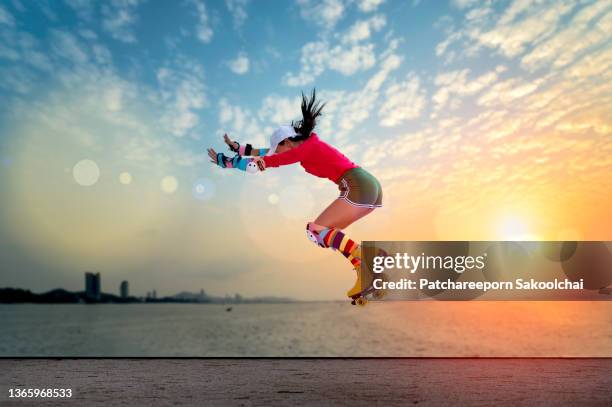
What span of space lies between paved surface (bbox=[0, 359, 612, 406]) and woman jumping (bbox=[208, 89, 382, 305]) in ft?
Result: 5.53

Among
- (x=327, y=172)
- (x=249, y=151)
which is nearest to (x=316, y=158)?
(x=327, y=172)

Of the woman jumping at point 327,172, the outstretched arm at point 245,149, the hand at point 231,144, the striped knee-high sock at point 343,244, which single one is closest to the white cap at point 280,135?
the woman jumping at point 327,172

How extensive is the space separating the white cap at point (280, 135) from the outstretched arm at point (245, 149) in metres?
0.25

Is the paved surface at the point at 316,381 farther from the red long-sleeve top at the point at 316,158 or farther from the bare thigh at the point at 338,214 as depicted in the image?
the red long-sleeve top at the point at 316,158

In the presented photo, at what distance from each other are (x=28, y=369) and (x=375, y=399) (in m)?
6.37

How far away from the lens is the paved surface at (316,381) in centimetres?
619

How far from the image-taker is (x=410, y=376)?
25.3 ft

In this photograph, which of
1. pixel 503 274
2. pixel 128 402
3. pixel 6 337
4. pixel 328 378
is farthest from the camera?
pixel 6 337

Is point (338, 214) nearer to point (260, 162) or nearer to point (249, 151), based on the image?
point (260, 162)

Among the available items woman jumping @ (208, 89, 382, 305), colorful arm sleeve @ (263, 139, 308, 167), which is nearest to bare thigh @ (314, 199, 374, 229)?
woman jumping @ (208, 89, 382, 305)

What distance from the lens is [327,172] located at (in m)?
6.39

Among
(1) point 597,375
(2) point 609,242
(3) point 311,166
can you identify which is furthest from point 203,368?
(2) point 609,242

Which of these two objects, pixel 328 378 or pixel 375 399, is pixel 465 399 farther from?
pixel 328 378

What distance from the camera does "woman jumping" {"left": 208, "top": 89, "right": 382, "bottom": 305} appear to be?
6.28m
